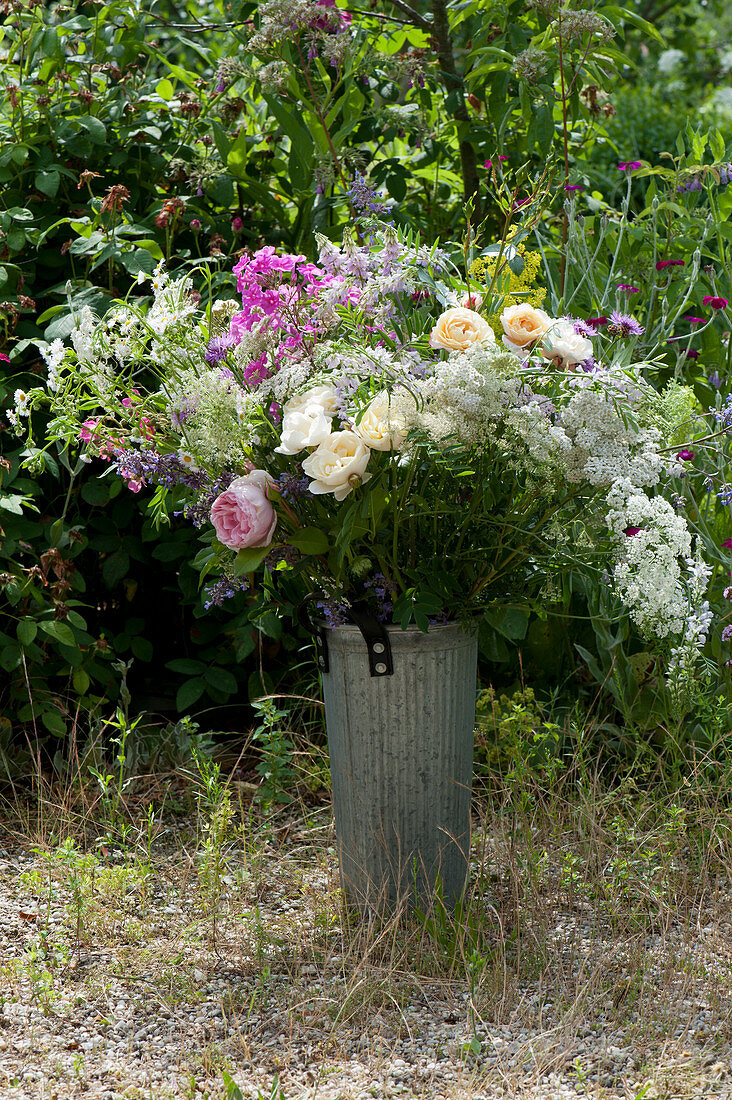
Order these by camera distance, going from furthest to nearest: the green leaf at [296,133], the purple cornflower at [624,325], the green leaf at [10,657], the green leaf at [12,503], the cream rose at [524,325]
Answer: the green leaf at [296,133] < the green leaf at [10,657] < the green leaf at [12,503] < the purple cornflower at [624,325] < the cream rose at [524,325]

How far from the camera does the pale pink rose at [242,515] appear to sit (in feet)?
5.30

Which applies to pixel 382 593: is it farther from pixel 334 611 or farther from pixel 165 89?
pixel 165 89

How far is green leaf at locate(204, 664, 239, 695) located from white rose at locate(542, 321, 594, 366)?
1.37m

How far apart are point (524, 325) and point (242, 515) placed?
56cm

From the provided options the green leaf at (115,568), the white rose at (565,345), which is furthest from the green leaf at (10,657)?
the white rose at (565,345)

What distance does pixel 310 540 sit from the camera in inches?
66.7

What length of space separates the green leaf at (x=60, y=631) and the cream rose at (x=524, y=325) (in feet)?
4.40

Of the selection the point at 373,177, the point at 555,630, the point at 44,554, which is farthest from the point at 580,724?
the point at 373,177

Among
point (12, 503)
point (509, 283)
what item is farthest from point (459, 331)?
point (12, 503)

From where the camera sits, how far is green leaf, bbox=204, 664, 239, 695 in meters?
2.71

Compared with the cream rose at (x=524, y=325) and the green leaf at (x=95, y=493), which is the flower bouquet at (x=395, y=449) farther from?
the green leaf at (x=95, y=493)

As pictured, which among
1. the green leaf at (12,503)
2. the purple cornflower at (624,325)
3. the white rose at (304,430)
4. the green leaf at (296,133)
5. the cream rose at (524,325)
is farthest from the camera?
the green leaf at (296,133)

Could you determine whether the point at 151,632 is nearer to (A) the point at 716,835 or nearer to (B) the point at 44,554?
(B) the point at 44,554

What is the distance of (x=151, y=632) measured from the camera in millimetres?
3123
